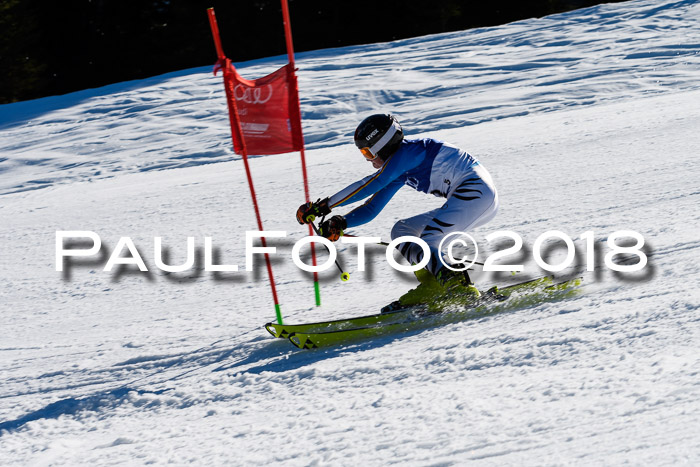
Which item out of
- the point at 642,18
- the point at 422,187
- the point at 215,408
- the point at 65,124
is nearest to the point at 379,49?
the point at 642,18

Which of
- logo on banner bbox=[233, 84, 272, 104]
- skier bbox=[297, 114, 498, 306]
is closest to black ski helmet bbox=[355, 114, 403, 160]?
skier bbox=[297, 114, 498, 306]

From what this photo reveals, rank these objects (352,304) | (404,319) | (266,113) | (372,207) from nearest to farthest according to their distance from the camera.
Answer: (404,319), (372,207), (266,113), (352,304)

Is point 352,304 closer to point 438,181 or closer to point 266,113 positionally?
point 438,181

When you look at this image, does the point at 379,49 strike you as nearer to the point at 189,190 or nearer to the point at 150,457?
the point at 189,190

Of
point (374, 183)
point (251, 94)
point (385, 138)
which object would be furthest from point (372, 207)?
point (251, 94)

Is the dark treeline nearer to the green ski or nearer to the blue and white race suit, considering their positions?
the blue and white race suit

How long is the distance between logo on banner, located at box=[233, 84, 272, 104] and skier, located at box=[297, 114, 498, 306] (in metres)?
0.77

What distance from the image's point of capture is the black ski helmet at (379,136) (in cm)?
487

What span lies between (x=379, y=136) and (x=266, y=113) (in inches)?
36.0

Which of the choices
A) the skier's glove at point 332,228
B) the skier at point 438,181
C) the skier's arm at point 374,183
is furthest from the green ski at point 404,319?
the skier's arm at point 374,183

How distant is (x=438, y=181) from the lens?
201 inches

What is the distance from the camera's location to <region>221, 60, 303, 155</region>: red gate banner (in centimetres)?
518

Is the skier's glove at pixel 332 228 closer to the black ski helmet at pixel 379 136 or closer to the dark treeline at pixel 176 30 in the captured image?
the black ski helmet at pixel 379 136

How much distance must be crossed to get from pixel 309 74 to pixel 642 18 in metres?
7.93
